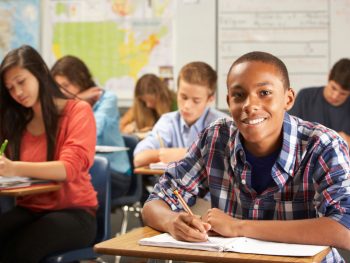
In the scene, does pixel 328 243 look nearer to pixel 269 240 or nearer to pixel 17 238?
pixel 269 240

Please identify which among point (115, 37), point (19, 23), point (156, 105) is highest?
point (19, 23)

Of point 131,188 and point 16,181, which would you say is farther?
point 131,188

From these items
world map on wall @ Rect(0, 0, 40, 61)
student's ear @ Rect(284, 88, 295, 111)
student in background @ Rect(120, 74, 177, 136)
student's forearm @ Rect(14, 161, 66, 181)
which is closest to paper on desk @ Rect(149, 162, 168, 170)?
student's forearm @ Rect(14, 161, 66, 181)

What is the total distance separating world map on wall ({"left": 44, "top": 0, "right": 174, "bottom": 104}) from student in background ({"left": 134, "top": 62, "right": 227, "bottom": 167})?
2.58 metres

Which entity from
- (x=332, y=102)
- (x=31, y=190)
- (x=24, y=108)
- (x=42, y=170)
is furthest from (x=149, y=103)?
(x=31, y=190)

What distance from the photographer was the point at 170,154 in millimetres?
3842

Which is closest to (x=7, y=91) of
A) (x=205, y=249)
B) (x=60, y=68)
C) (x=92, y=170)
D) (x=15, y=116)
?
(x=15, y=116)

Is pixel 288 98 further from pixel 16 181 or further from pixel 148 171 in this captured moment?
pixel 148 171

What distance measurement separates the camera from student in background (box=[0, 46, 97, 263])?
9.30ft

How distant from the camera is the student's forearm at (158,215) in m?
1.92

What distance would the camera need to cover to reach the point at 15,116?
10.5 ft

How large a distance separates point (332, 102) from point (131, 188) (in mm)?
1626

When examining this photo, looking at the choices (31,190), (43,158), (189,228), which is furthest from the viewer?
(43,158)

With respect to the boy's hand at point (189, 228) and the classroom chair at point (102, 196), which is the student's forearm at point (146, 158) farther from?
the boy's hand at point (189, 228)
